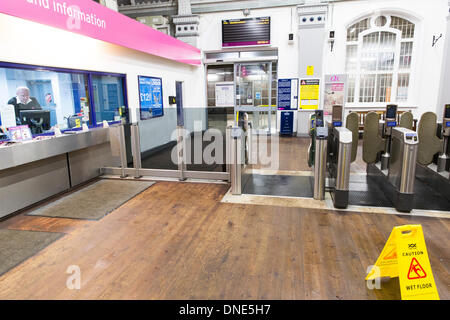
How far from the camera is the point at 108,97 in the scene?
18.0ft

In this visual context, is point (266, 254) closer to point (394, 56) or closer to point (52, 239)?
point (52, 239)

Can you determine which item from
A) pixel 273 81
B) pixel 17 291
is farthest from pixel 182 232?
pixel 273 81

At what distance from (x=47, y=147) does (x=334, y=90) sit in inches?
270

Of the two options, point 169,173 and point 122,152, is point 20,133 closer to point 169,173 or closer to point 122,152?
point 122,152

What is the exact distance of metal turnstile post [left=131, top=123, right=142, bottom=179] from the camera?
16.4 feet

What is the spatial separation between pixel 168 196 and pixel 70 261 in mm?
1702

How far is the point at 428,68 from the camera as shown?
7707mm

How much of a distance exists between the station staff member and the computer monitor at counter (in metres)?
0.05

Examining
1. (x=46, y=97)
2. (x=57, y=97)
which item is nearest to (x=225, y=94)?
(x=57, y=97)

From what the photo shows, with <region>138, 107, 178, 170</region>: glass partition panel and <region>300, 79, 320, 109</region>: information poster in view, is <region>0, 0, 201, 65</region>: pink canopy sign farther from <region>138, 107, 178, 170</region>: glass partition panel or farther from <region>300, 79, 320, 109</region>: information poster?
<region>300, 79, 320, 109</region>: information poster

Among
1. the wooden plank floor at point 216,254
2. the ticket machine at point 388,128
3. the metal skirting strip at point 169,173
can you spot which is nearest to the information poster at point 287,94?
the ticket machine at point 388,128

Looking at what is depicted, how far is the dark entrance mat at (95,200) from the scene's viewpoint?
11.6 ft

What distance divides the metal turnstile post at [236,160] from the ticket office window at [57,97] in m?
2.53
